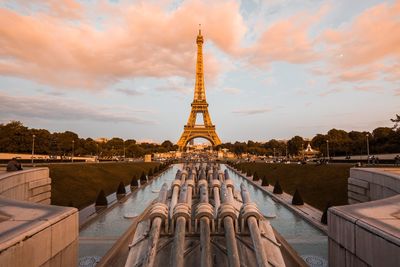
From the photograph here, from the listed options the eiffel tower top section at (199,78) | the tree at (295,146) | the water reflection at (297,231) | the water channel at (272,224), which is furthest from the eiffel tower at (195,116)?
the water reflection at (297,231)

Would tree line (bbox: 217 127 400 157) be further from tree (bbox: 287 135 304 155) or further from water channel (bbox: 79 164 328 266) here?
water channel (bbox: 79 164 328 266)

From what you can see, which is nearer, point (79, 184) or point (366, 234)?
point (366, 234)

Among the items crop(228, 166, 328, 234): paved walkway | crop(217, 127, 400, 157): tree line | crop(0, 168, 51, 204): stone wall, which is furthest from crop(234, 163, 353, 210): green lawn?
crop(0, 168, 51, 204): stone wall

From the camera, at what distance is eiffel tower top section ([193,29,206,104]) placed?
107875 mm

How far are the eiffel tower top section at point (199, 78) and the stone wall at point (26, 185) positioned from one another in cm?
9226

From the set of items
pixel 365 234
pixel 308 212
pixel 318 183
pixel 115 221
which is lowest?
pixel 115 221

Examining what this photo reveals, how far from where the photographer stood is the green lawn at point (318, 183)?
22.8m

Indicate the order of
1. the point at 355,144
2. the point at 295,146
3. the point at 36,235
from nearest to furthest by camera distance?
1. the point at 36,235
2. the point at 355,144
3. the point at 295,146

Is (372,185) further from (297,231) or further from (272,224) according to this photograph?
(272,224)

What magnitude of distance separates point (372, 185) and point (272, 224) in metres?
5.31

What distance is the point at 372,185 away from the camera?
46.0 ft

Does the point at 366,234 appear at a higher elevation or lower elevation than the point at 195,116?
lower

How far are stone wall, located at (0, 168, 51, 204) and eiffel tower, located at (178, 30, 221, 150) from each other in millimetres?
87587

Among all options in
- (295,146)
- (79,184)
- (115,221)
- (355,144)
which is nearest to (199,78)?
(295,146)
